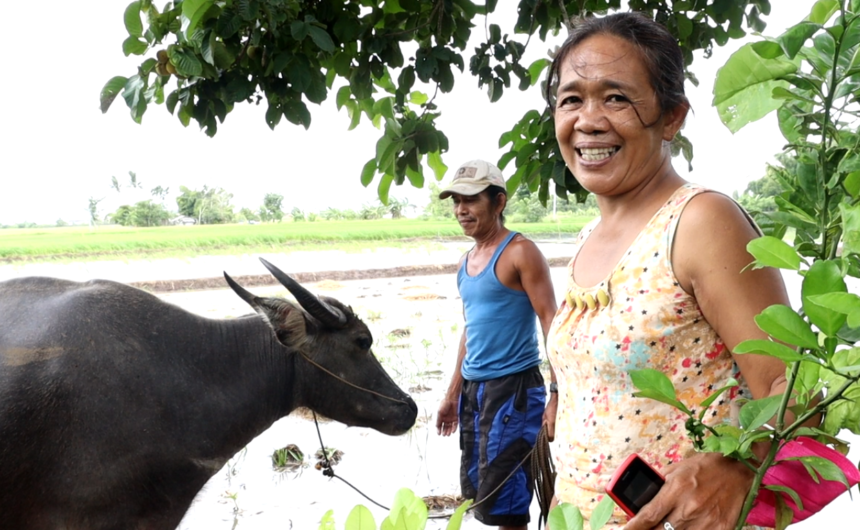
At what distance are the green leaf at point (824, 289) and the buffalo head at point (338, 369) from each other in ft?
7.42

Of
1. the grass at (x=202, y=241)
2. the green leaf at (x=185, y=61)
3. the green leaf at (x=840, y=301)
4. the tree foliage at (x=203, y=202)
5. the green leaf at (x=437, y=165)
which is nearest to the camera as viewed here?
the green leaf at (x=840, y=301)

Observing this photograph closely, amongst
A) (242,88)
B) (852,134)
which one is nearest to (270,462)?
(242,88)

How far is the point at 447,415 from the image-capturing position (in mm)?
3139

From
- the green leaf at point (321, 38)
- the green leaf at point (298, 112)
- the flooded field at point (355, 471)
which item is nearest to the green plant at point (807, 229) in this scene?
the flooded field at point (355, 471)

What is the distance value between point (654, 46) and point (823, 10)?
392 millimetres

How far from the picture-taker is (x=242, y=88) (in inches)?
84.2

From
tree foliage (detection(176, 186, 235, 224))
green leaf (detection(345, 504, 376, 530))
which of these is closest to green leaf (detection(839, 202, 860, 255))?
green leaf (detection(345, 504, 376, 530))

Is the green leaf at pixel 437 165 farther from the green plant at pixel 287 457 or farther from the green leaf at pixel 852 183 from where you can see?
the green leaf at pixel 852 183

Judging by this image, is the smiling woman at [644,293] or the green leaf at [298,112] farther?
the green leaf at [298,112]

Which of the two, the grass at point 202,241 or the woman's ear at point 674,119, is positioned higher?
the woman's ear at point 674,119

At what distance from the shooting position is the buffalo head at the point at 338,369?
2.75 metres

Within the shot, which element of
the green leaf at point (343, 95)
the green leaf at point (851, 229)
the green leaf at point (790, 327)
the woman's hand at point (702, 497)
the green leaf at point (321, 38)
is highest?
the green leaf at point (321, 38)

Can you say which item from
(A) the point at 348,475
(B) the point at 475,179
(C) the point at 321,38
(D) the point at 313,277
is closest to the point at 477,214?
(B) the point at 475,179

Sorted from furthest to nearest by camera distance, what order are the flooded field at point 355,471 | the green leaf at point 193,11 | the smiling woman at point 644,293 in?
1. the flooded field at point 355,471
2. the green leaf at point 193,11
3. the smiling woman at point 644,293
